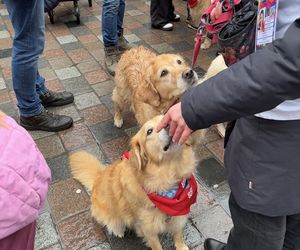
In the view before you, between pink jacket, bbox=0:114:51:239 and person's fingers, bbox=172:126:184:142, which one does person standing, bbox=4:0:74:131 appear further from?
person's fingers, bbox=172:126:184:142

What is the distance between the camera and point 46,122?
374cm

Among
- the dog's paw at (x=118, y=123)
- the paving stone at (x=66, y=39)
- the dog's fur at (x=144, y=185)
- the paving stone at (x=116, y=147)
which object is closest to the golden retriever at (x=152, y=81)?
the dog's paw at (x=118, y=123)

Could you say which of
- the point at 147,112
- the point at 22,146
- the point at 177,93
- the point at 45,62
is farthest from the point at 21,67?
the point at 22,146

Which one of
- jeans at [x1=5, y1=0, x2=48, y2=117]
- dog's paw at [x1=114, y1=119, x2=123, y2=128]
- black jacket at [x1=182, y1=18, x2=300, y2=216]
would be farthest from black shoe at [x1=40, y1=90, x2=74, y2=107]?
black jacket at [x1=182, y1=18, x2=300, y2=216]

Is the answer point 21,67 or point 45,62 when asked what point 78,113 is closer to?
point 21,67

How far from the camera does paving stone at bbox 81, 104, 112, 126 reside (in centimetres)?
398

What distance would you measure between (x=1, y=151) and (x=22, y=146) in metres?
0.09

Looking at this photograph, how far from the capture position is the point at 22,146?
1254 mm

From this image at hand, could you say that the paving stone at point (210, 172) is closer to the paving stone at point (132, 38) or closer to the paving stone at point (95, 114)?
the paving stone at point (95, 114)

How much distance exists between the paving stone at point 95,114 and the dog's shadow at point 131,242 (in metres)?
1.56

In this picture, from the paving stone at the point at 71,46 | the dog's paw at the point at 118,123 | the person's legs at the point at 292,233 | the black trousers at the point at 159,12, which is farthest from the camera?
the black trousers at the point at 159,12

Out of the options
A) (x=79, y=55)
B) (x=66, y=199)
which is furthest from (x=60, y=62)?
(x=66, y=199)

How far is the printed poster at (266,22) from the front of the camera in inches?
46.9

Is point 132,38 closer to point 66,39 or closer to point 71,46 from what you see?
point 71,46
